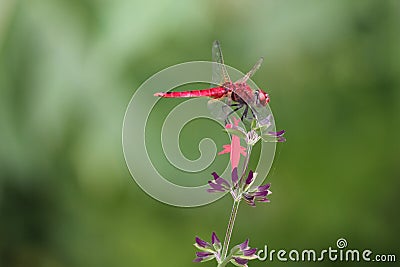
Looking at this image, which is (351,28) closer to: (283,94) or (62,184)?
(283,94)

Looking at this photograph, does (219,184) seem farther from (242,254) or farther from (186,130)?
(186,130)

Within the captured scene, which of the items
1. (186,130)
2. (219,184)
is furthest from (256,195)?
(186,130)

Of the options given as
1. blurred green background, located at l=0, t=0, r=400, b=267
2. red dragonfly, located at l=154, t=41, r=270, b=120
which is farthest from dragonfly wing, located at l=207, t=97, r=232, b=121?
blurred green background, located at l=0, t=0, r=400, b=267

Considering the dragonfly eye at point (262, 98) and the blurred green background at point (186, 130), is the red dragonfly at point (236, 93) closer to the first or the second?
the dragonfly eye at point (262, 98)

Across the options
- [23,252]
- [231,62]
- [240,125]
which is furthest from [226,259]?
[23,252]

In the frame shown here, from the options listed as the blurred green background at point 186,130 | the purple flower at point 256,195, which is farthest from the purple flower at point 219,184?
the blurred green background at point 186,130
